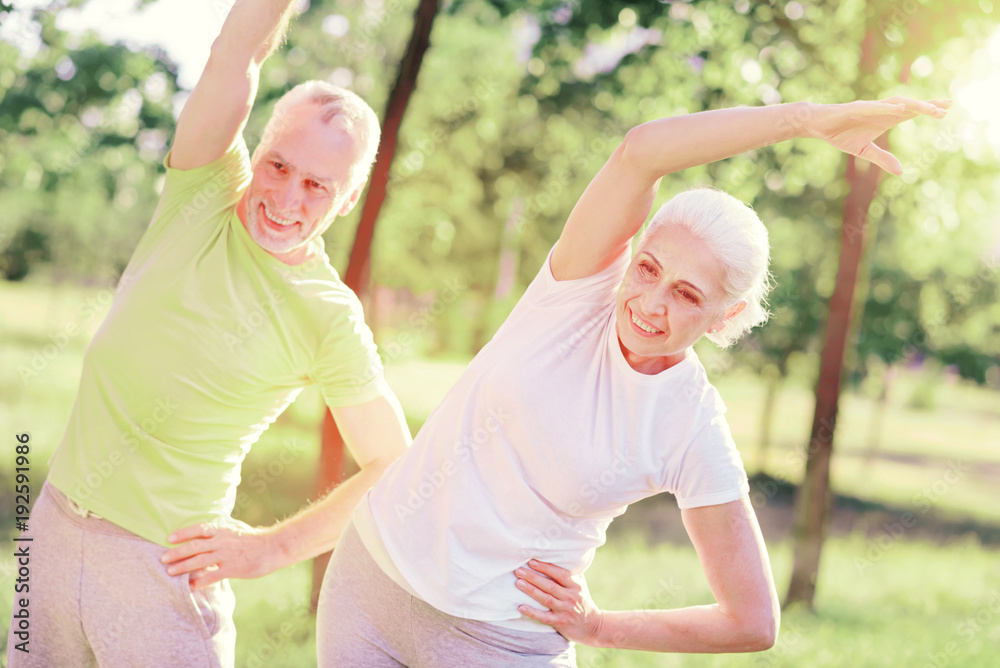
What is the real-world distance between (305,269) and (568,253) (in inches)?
27.6

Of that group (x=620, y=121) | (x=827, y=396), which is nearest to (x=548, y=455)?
(x=827, y=396)

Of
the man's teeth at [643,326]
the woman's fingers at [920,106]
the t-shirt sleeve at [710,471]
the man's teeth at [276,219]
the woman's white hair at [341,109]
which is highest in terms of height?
the woman's fingers at [920,106]

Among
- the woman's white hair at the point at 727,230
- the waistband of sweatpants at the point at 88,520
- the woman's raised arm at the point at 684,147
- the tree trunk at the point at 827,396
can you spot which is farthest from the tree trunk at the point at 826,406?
the waistband of sweatpants at the point at 88,520

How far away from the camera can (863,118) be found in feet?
6.11

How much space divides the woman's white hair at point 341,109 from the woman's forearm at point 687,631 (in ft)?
4.44

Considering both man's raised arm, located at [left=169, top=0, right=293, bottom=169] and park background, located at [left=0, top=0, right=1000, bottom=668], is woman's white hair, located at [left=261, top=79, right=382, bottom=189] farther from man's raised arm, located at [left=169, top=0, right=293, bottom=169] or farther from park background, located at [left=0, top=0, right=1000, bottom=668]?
park background, located at [left=0, top=0, right=1000, bottom=668]

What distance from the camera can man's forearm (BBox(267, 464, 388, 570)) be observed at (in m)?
2.48

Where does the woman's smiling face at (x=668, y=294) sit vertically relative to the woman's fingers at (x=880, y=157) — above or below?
below

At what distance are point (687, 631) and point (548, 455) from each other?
2.10ft

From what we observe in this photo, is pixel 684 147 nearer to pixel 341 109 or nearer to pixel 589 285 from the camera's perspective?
pixel 589 285

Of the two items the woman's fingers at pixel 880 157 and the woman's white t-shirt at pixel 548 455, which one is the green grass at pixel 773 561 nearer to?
the woman's white t-shirt at pixel 548 455

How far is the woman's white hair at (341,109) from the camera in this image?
2.34m

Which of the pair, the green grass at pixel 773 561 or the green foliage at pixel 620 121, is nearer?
the green grass at pixel 773 561

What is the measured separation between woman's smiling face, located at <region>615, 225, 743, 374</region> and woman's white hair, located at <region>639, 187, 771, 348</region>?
20mm
